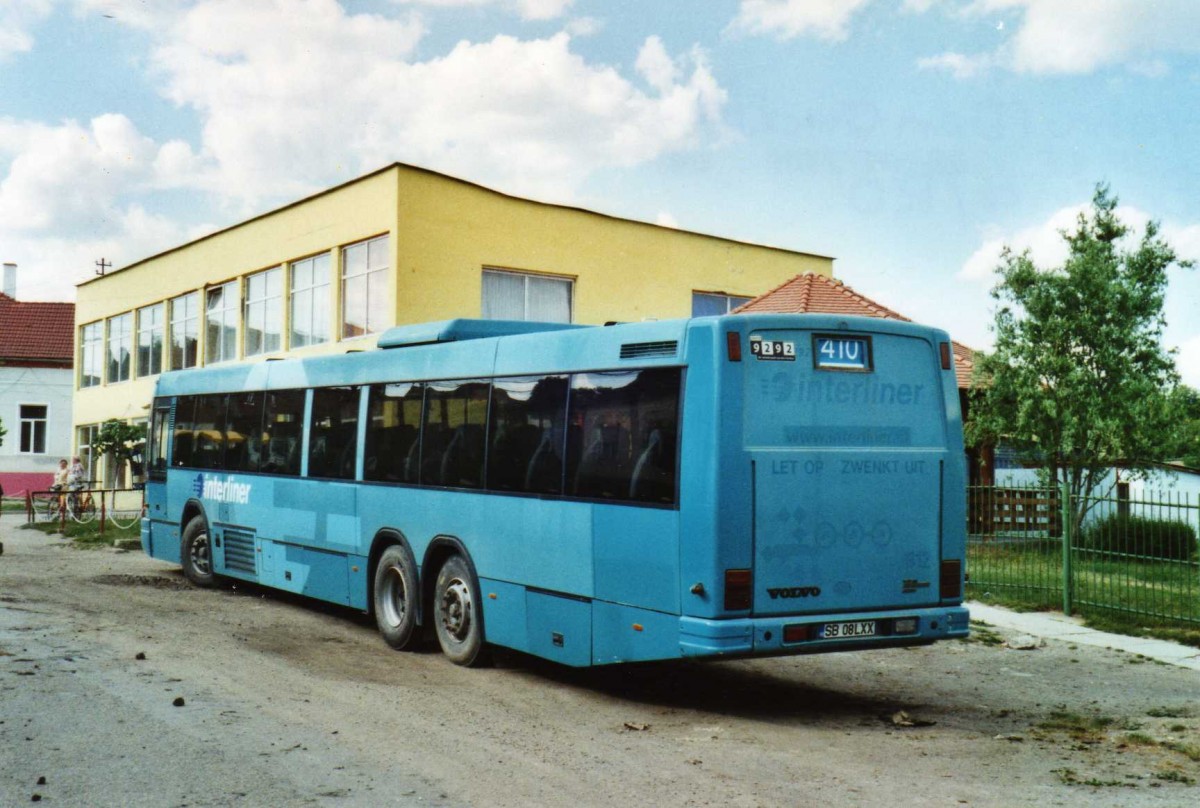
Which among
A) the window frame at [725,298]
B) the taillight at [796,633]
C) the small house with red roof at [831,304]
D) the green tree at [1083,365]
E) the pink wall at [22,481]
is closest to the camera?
the taillight at [796,633]

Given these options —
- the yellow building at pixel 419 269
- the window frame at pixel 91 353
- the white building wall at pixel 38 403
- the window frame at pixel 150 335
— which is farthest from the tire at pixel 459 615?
the white building wall at pixel 38 403

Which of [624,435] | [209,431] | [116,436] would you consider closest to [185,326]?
[116,436]

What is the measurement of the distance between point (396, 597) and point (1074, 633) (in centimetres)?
709

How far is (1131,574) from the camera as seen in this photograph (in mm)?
13352

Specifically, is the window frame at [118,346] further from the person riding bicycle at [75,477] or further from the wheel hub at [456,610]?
the wheel hub at [456,610]

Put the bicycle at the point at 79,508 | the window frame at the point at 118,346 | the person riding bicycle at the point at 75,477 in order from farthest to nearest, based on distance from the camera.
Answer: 1. the window frame at the point at 118,346
2. the person riding bicycle at the point at 75,477
3. the bicycle at the point at 79,508

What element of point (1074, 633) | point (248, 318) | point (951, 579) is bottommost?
point (1074, 633)

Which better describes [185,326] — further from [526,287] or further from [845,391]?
[845,391]

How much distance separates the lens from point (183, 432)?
16703mm

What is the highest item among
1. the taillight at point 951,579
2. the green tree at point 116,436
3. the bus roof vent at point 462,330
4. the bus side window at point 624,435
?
the bus roof vent at point 462,330

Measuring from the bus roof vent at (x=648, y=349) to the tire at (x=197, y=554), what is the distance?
9028 millimetres

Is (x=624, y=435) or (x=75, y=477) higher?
(x=624, y=435)

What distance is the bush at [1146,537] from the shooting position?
12.9 meters

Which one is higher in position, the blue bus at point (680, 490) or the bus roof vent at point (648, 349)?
the bus roof vent at point (648, 349)
